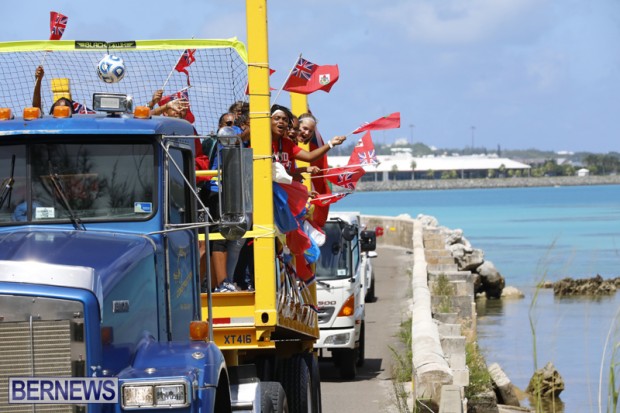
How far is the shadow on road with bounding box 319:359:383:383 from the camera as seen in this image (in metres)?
19.2

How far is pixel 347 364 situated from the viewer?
744 inches

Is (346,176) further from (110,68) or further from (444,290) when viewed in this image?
(444,290)

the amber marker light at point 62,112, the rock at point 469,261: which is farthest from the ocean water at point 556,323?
the amber marker light at point 62,112

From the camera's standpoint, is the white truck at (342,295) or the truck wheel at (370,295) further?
the truck wheel at (370,295)

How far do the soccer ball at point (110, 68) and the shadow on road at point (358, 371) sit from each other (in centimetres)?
930

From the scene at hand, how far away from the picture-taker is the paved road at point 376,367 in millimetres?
16406

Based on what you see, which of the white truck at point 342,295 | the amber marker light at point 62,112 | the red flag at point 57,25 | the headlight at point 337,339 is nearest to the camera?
the amber marker light at point 62,112

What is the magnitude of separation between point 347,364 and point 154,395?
11.8 metres

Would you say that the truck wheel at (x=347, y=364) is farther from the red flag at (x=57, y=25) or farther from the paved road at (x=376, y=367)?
the red flag at (x=57, y=25)

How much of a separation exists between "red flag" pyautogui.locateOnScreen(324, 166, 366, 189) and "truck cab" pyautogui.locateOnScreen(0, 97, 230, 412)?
524 centimetres

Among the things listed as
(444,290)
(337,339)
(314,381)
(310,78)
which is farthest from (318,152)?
(444,290)

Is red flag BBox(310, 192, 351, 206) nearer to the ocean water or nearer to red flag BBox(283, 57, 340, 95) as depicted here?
red flag BBox(283, 57, 340, 95)

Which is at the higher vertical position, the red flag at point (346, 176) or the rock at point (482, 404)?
the red flag at point (346, 176)

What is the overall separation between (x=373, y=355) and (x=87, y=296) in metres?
15.2
